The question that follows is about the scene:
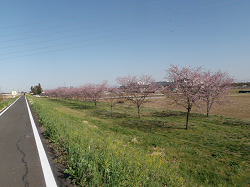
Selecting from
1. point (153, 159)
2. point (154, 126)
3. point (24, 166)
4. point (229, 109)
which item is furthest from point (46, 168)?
point (229, 109)

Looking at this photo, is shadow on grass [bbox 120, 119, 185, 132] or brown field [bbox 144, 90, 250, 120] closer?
shadow on grass [bbox 120, 119, 185, 132]

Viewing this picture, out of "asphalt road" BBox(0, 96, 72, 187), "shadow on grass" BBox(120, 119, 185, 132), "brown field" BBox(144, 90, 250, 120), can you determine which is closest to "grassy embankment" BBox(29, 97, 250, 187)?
"asphalt road" BBox(0, 96, 72, 187)

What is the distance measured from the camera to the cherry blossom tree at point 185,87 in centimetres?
1295

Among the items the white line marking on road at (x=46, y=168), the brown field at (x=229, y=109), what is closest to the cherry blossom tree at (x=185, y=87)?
the brown field at (x=229, y=109)

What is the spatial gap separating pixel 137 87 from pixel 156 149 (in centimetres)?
1218

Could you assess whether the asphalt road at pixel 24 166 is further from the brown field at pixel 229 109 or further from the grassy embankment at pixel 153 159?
the brown field at pixel 229 109

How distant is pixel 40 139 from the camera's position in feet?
22.0

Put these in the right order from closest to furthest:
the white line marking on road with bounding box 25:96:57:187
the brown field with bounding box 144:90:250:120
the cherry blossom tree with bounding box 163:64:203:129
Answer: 1. the white line marking on road with bounding box 25:96:57:187
2. the cherry blossom tree with bounding box 163:64:203:129
3. the brown field with bounding box 144:90:250:120

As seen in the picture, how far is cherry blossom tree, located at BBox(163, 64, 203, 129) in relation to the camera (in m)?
13.0

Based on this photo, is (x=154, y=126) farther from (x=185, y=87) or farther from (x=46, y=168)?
Result: (x=46, y=168)

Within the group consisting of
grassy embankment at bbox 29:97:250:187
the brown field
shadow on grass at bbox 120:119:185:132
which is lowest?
the brown field

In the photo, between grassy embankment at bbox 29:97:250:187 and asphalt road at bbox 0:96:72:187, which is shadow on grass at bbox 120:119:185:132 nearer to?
grassy embankment at bbox 29:97:250:187

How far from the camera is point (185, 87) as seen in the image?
13117 millimetres

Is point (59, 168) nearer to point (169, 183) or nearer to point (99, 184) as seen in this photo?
point (99, 184)
